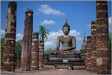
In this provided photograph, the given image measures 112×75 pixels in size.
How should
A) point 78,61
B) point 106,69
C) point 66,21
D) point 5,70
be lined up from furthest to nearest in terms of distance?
point 66,21, point 78,61, point 5,70, point 106,69

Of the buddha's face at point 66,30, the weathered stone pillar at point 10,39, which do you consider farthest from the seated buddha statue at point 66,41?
the weathered stone pillar at point 10,39

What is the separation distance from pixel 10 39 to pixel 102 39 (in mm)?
5998

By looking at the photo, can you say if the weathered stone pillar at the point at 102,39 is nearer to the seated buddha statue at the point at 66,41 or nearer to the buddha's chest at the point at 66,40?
the seated buddha statue at the point at 66,41

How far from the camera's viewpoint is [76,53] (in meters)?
23.2

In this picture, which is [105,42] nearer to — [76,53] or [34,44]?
[76,53]

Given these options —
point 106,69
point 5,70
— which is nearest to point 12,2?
point 5,70

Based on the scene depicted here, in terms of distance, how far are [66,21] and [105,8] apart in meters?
12.8

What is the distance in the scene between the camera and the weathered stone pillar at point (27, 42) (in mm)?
19609

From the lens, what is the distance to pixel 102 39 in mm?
13070

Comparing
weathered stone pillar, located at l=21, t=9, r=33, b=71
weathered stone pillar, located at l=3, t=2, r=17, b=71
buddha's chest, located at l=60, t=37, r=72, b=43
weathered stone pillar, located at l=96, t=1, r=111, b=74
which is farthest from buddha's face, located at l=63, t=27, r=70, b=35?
weathered stone pillar, located at l=96, t=1, r=111, b=74

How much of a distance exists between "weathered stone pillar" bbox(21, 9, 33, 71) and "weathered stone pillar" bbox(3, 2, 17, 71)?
14.1 feet

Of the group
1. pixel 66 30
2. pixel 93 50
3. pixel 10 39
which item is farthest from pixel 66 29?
pixel 10 39

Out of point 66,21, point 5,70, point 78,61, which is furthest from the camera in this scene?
point 66,21

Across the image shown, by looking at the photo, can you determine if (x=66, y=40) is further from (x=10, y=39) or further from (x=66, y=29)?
(x=10, y=39)
